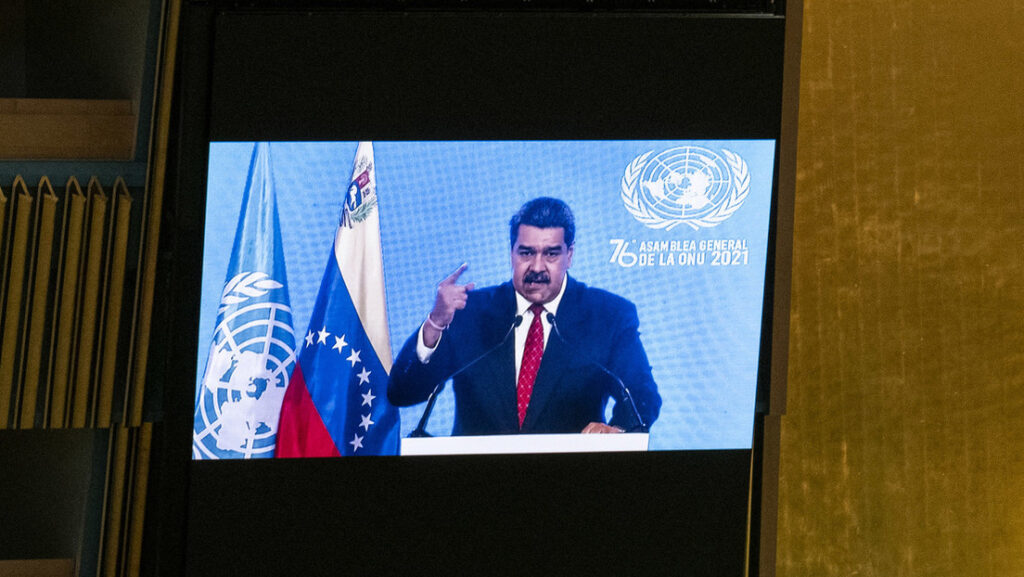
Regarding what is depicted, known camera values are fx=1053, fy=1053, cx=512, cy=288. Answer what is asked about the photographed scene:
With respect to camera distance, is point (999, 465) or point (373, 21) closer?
point (373, 21)

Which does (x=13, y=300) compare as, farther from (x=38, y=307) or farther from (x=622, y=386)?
(x=622, y=386)

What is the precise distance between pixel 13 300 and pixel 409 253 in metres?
0.98

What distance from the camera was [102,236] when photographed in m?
2.66

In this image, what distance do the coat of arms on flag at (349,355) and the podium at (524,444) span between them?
8cm

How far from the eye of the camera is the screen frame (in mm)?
2623

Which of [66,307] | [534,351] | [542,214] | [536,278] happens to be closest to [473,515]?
[534,351]

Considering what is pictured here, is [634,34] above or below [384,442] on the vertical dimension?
above

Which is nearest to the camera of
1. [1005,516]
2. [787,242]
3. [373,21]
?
[373,21]

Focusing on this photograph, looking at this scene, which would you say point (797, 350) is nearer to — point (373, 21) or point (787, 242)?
point (787, 242)

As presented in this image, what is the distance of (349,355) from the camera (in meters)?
2.69

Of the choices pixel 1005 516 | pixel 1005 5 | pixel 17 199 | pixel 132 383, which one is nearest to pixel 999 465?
pixel 1005 516

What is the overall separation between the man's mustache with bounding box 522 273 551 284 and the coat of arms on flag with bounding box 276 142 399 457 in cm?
37

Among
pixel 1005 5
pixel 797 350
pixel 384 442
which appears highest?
pixel 1005 5

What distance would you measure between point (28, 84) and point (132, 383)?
3.01ft
